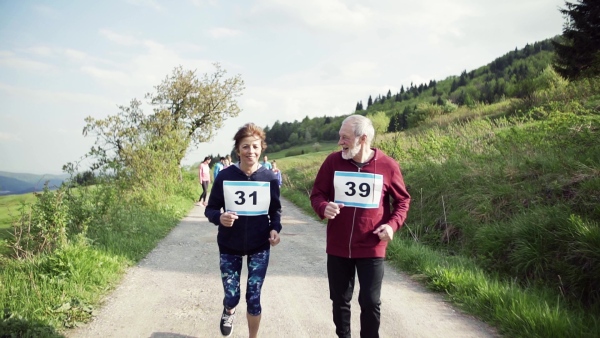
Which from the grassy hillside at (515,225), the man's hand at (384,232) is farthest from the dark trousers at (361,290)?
the grassy hillside at (515,225)

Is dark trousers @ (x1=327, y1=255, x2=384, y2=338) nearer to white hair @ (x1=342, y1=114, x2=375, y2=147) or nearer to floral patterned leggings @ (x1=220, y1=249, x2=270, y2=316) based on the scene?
floral patterned leggings @ (x1=220, y1=249, x2=270, y2=316)

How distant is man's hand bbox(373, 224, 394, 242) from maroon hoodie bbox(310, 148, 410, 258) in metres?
0.07

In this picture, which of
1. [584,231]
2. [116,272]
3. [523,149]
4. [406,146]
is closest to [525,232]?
[584,231]

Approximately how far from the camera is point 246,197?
11.7 ft

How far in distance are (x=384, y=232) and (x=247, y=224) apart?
1264 millimetres

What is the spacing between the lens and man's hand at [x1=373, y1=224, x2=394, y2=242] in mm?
3061

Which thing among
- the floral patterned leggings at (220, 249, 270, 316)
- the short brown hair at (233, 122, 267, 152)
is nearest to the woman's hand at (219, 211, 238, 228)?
the floral patterned leggings at (220, 249, 270, 316)

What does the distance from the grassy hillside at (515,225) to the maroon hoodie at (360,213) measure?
1803 millimetres

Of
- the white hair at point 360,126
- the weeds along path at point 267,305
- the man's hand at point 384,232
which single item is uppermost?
the white hair at point 360,126

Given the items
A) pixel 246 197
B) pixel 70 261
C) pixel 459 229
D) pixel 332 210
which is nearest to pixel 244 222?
pixel 246 197

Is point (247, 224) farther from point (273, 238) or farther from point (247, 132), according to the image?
point (247, 132)

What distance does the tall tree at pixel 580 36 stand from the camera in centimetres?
2238

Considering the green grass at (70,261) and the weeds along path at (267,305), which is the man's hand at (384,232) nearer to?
the weeds along path at (267,305)

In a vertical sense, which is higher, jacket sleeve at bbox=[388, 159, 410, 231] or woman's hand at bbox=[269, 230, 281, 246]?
jacket sleeve at bbox=[388, 159, 410, 231]
